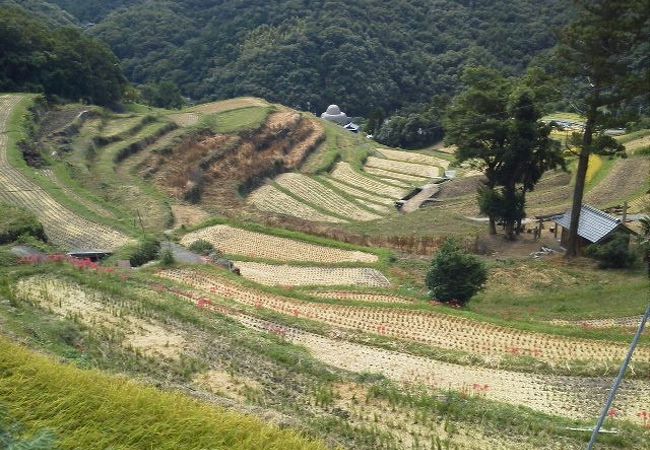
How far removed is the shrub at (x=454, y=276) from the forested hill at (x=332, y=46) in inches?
2437

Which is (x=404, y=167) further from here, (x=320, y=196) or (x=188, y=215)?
(x=188, y=215)

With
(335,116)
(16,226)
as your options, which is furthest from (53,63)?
(335,116)

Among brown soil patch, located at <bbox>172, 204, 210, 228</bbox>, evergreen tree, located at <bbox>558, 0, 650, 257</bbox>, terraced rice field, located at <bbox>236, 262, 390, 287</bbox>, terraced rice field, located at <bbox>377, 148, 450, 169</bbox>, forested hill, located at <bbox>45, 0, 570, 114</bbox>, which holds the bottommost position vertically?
terraced rice field, located at <bbox>236, 262, 390, 287</bbox>

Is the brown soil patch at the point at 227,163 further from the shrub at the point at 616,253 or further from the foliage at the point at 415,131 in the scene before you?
the foliage at the point at 415,131

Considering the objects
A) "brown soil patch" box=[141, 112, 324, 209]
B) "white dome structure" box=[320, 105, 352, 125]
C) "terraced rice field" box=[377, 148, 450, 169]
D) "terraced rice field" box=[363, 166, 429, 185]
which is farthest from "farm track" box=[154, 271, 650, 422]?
"white dome structure" box=[320, 105, 352, 125]

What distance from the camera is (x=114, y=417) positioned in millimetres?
6605

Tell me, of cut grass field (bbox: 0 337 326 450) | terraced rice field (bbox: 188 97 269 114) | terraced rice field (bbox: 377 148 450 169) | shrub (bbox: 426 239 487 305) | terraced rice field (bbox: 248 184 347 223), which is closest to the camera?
cut grass field (bbox: 0 337 326 450)

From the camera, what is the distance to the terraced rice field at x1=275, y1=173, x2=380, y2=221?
38.1 m

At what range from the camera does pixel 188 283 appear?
60.5 feet

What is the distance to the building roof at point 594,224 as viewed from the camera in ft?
81.8

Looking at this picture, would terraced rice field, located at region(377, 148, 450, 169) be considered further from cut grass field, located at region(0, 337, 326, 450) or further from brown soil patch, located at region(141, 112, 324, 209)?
cut grass field, located at region(0, 337, 326, 450)

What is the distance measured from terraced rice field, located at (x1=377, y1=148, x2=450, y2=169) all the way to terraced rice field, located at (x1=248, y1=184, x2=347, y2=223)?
1828 cm

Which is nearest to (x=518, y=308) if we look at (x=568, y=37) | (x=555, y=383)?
(x=555, y=383)

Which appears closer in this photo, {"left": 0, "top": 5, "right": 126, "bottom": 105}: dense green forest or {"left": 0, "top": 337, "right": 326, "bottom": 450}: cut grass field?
{"left": 0, "top": 337, "right": 326, "bottom": 450}: cut grass field
